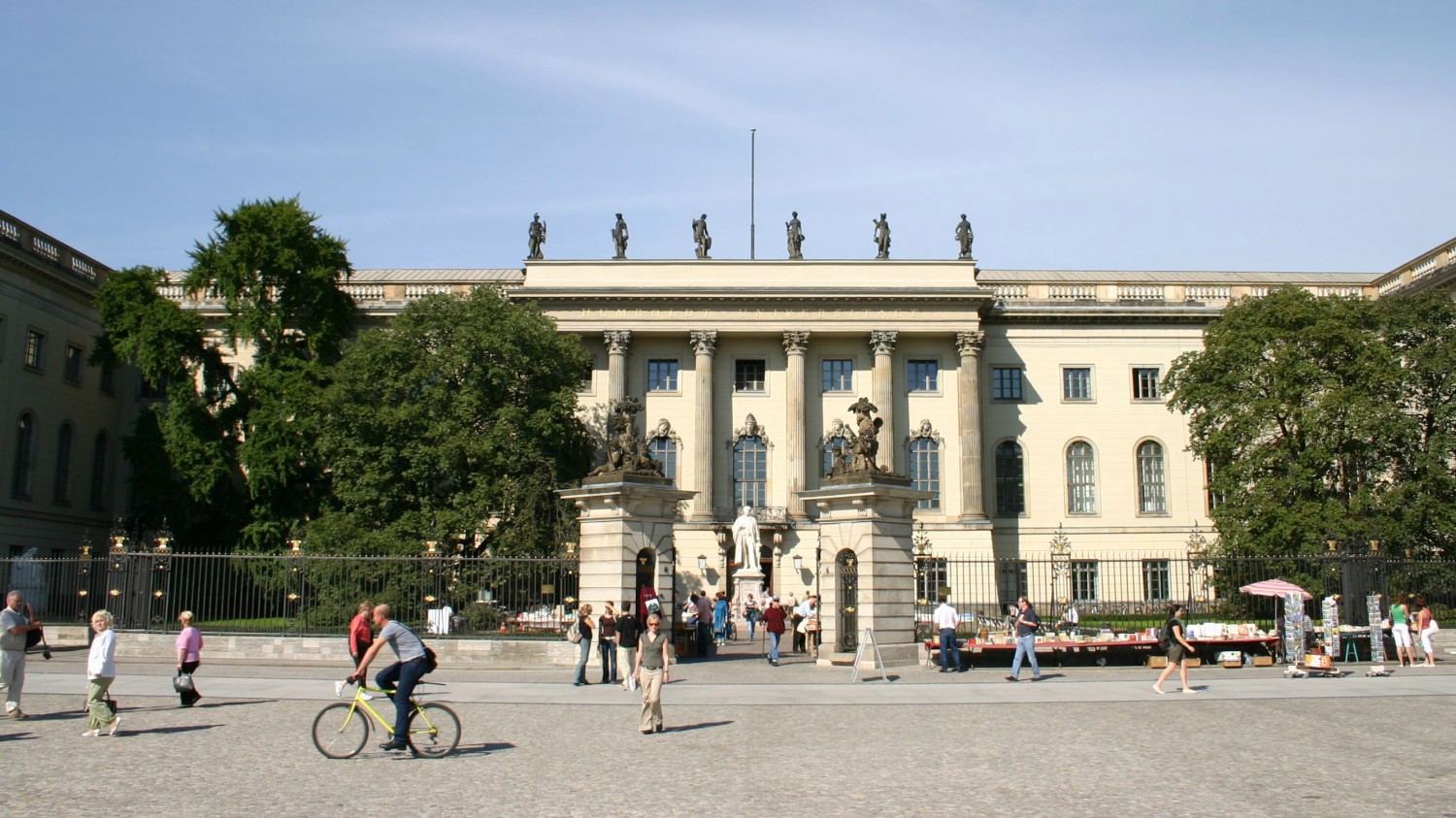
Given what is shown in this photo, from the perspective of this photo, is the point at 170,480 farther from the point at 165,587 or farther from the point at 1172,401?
the point at 1172,401

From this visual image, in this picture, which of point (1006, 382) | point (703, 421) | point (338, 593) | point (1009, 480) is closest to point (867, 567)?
point (338, 593)

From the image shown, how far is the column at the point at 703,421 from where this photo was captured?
187 feet

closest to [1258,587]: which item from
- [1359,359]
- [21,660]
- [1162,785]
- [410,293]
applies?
[1359,359]

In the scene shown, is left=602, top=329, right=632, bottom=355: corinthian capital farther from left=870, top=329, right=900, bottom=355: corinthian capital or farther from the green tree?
the green tree

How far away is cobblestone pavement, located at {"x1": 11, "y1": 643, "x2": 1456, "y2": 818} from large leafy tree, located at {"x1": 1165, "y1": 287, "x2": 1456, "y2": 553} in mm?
21151

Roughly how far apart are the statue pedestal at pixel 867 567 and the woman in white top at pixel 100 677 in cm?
1436

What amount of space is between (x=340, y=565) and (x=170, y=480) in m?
21.2

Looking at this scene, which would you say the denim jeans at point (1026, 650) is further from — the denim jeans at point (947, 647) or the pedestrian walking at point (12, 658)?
the pedestrian walking at point (12, 658)

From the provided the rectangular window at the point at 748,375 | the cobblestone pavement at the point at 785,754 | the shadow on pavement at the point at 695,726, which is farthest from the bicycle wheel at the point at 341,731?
the rectangular window at the point at 748,375

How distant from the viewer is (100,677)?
1606cm

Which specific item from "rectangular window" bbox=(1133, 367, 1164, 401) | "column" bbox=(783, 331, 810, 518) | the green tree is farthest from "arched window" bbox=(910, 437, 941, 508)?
the green tree

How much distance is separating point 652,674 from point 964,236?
155ft

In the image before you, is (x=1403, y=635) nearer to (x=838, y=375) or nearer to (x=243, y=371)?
(x=838, y=375)

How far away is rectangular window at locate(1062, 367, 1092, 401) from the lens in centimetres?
6056
